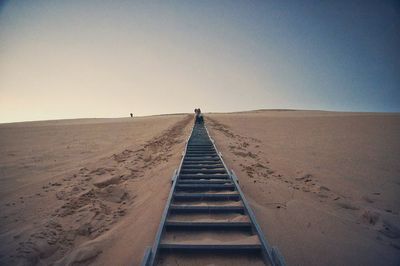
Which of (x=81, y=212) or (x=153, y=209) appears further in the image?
(x=81, y=212)

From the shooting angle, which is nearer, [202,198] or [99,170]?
[202,198]

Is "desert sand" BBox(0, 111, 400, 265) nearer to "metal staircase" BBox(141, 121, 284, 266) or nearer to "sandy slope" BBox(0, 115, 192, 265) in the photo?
"sandy slope" BBox(0, 115, 192, 265)

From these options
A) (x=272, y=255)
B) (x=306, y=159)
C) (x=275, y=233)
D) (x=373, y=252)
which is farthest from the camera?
(x=306, y=159)

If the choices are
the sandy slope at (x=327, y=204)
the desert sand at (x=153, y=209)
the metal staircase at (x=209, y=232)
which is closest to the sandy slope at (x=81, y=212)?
the desert sand at (x=153, y=209)

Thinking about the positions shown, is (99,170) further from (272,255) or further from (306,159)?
(306,159)

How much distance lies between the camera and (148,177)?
6.09 meters

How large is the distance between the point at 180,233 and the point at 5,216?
3688 mm

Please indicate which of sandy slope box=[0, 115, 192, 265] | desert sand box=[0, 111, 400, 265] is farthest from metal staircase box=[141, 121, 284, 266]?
sandy slope box=[0, 115, 192, 265]

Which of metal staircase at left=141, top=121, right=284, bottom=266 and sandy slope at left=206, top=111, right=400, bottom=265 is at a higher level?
metal staircase at left=141, top=121, right=284, bottom=266

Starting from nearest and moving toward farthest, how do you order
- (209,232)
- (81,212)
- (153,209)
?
(209,232) < (153,209) < (81,212)

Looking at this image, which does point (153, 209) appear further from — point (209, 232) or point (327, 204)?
point (327, 204)

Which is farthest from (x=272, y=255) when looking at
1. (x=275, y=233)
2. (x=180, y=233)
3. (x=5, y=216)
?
(x=5, y=216)

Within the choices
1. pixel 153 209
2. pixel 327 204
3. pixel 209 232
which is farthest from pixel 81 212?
pixel 327 204

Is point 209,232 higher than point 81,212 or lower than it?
higher
